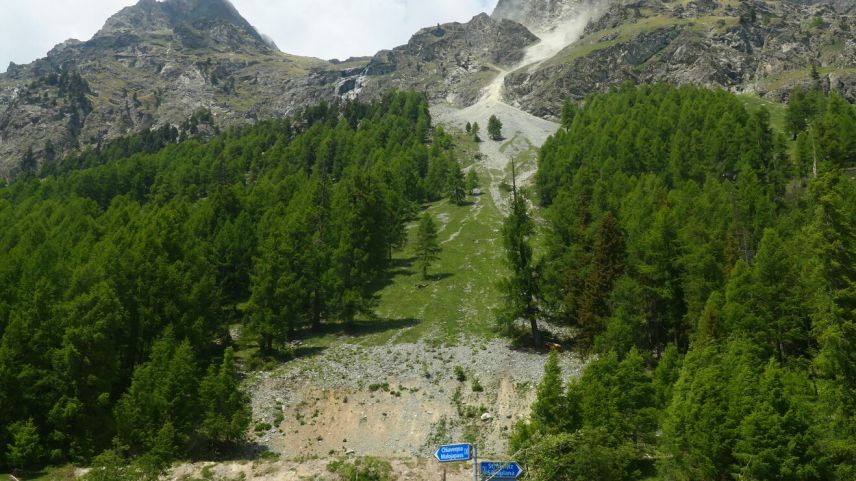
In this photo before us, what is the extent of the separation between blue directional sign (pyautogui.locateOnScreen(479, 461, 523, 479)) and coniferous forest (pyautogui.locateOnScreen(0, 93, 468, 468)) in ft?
58.2

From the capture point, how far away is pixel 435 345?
58.4 meters

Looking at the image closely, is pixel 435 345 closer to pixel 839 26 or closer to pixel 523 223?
pixel 523 223

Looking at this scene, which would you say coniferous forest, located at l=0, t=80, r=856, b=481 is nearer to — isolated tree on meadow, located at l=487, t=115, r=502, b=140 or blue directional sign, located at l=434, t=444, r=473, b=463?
blue directional sign, located at l=434, t=444, r=473, b=463

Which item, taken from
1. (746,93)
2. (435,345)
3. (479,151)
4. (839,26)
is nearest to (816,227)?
(435,345)

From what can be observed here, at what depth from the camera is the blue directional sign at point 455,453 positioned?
58.2ft

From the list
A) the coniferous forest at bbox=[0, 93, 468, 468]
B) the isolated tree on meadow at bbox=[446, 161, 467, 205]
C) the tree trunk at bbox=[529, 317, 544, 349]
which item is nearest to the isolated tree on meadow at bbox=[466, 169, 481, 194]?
the isolated tree on meadow at bbox=[446, 161, 467, 205]

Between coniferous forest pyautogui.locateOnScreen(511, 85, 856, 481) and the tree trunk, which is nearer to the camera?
coniferous forest pyautogui.locateOnScreen(511, 85, 856, 481)

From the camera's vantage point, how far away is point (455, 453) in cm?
1791

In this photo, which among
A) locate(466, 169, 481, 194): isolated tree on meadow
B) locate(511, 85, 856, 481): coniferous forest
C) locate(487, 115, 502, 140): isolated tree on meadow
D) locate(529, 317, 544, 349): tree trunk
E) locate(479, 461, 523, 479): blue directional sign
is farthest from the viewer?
locate(487, 115, 502, 140): isolated tree on meadow

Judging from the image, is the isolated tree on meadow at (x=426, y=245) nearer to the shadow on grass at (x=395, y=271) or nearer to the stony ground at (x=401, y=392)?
the shadow on grass at (x=395, y=271)

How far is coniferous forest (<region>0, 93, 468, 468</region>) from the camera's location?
135 feet

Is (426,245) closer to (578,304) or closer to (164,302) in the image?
(578,304)

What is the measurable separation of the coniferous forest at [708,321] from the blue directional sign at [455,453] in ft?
22.6

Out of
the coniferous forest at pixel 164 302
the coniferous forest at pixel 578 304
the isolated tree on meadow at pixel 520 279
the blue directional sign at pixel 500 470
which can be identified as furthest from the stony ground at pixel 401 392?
the blue directional sign at pixel 500 470
